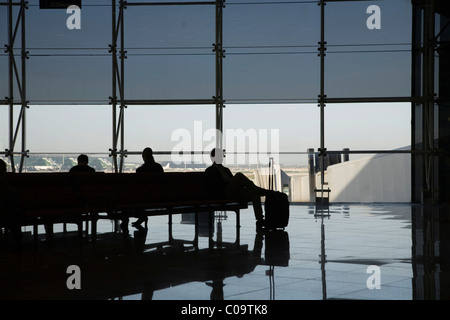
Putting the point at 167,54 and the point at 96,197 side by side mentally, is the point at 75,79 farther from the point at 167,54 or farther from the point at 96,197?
the point at 96,197

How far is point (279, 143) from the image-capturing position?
1666 centimetres

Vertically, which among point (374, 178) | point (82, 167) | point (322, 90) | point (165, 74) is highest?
point (165, 74)

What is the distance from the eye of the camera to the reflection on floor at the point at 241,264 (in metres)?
4.94

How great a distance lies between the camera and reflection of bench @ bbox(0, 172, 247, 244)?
7.91 metres

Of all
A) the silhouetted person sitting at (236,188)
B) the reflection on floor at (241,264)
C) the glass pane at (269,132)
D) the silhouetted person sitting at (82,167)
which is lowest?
the reflection on floor at (241,264)

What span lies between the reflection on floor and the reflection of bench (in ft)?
1.17

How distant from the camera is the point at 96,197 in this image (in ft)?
28.8

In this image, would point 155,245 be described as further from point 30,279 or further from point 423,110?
point 423,110

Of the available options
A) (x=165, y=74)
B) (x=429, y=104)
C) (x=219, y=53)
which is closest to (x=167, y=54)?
(x=165, y=74)

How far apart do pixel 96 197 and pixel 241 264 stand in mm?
3004

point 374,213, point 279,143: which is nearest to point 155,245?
point 374,213

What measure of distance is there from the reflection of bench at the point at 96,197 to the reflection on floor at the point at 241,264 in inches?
14.0

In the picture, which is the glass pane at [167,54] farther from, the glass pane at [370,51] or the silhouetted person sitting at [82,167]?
the silhouetted person sitting at [82,167]

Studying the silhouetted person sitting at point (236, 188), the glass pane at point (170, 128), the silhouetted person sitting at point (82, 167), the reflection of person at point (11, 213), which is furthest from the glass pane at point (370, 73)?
the reflection of person at point (11, 213)
